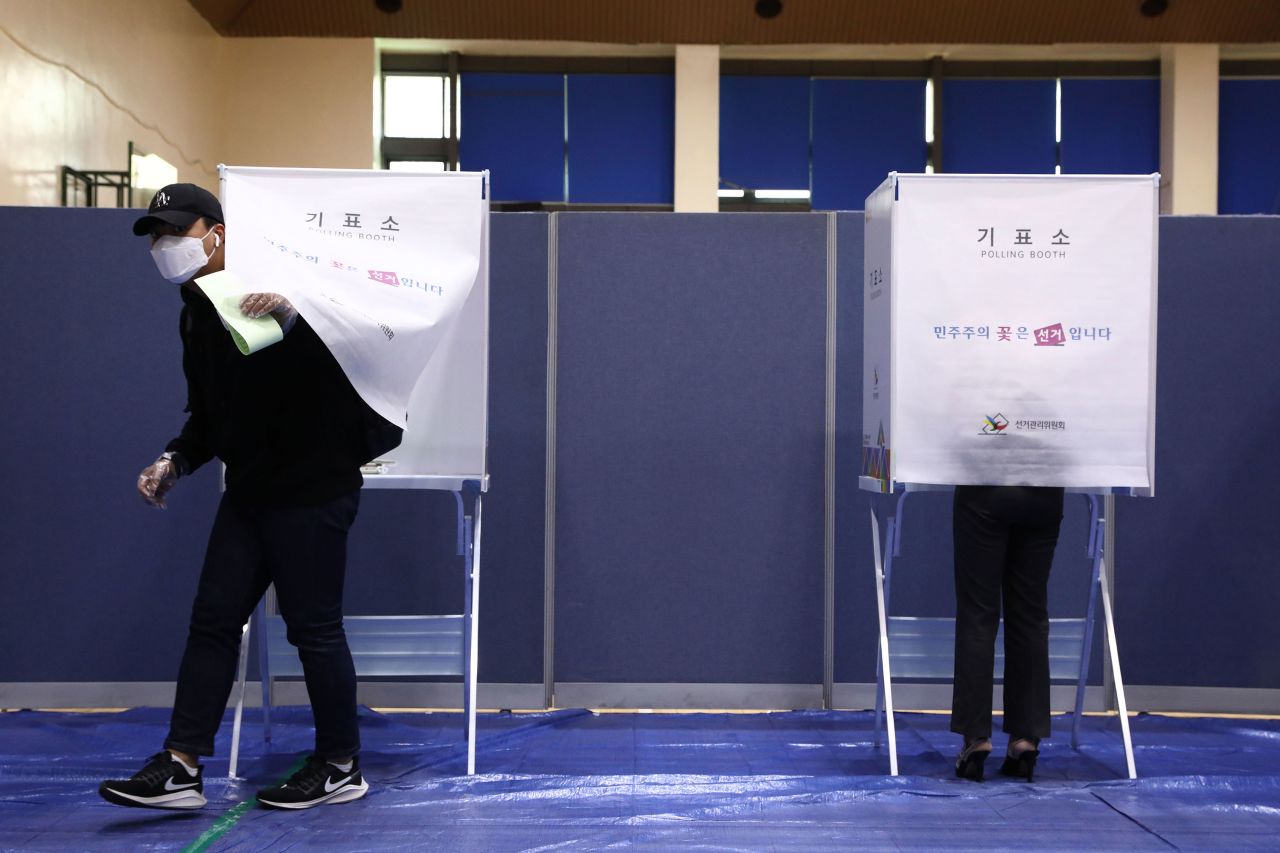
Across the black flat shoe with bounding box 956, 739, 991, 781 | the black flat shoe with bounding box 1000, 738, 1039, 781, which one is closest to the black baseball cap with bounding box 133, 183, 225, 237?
the black flat shoe with bounding box 956, 739, 991, 781

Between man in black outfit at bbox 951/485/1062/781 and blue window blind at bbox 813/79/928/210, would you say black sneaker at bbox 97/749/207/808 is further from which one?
blue window blind at bbox 813/79/928/210

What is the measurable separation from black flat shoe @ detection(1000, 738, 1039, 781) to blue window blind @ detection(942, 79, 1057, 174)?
24.6ft

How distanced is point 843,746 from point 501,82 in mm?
7666

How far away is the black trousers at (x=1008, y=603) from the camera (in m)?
2.75

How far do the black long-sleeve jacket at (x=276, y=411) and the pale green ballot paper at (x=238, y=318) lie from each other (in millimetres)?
108

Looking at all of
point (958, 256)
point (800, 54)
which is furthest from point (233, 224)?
point (800, 54)

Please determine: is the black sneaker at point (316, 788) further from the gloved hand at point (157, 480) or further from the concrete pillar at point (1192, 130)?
the concrete pillar at point (1192, 130)

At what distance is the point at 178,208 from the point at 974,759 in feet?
7.36

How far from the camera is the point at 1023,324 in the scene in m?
→ 2.81

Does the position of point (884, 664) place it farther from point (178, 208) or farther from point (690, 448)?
point (178, 208)

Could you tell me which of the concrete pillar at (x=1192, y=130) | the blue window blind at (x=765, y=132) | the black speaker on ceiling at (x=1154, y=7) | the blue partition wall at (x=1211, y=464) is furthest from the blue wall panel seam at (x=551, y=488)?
the concrete pillar at (x=1192, y=130)

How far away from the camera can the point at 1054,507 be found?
280 centimetres

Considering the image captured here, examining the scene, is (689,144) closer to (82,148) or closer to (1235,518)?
(82,148)

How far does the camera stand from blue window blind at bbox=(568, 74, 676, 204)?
9.36 m
